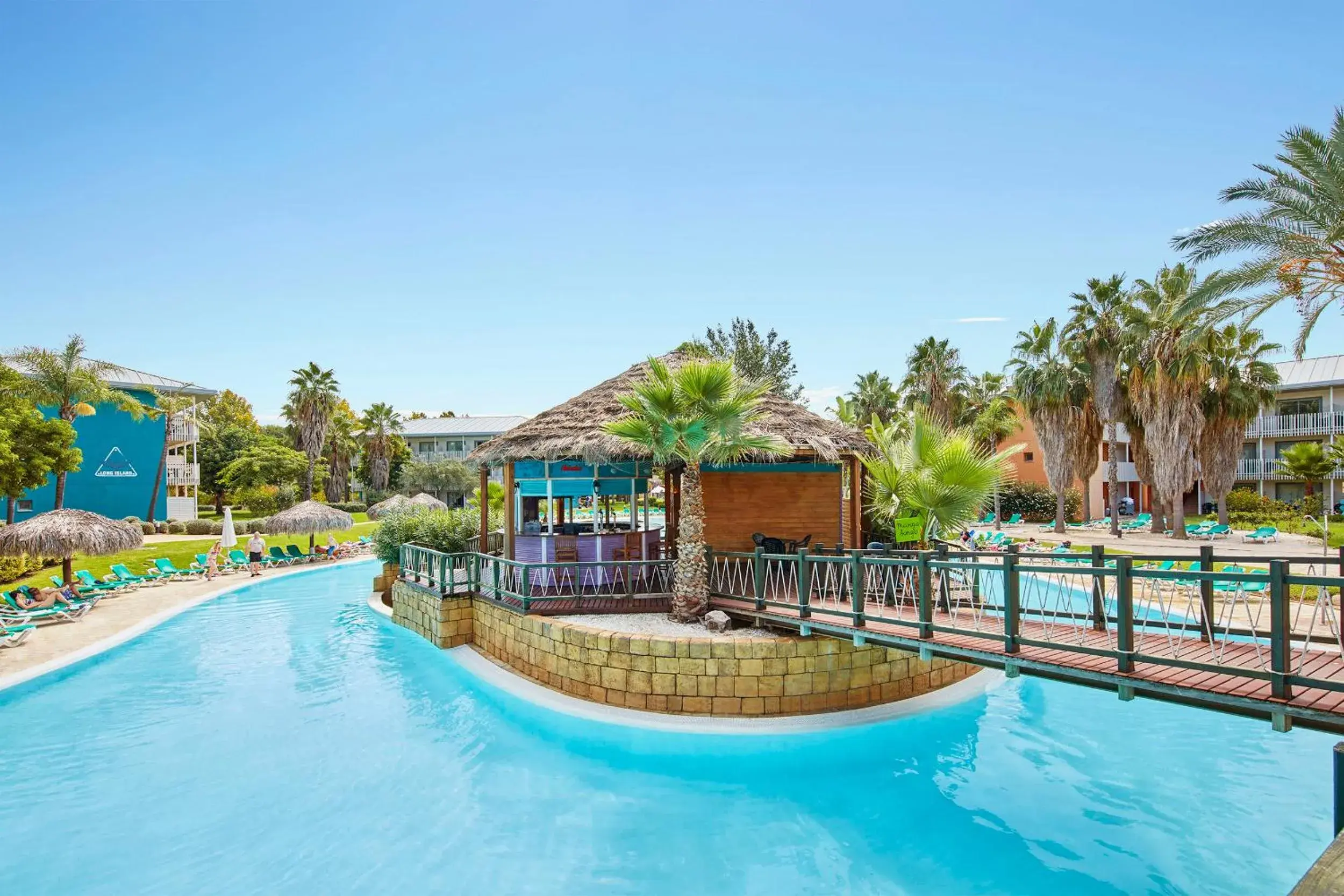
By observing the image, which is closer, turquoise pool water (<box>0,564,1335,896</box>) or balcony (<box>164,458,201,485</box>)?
turquoise pool water (<box>0,564,1335,896</box>)

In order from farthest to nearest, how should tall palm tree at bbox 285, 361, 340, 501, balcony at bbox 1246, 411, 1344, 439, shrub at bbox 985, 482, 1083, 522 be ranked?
tall palm tree at bbox 285, 361, 340, 501 → shrub at bbox 985, 482, 1083, 522 → balcony at bbox 1246, 411, 1344, 439

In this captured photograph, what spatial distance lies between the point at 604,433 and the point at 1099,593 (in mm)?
7927

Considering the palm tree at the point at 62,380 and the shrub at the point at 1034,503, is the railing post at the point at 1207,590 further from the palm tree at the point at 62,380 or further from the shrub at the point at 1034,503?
the palm tree at the point at 62,380

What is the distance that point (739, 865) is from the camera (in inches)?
270

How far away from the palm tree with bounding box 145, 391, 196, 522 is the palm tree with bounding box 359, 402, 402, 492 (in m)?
12.2

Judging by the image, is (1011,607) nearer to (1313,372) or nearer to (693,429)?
(693,429)

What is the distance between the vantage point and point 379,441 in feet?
174

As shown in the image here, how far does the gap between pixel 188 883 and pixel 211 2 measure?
15.6m

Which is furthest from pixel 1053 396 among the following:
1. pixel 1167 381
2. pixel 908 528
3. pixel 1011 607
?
pixel 1011 607

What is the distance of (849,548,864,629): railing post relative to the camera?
8.88 m

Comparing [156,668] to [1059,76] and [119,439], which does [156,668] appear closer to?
[1059,76]

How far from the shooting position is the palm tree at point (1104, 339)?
101 ft

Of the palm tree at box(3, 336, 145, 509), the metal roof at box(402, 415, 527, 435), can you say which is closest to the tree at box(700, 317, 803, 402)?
the palm tree at box(3, 336, 145, 509)

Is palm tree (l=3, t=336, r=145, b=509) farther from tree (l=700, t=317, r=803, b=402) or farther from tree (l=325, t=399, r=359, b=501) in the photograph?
tree (l=700, t=317, r=803, b=402)
